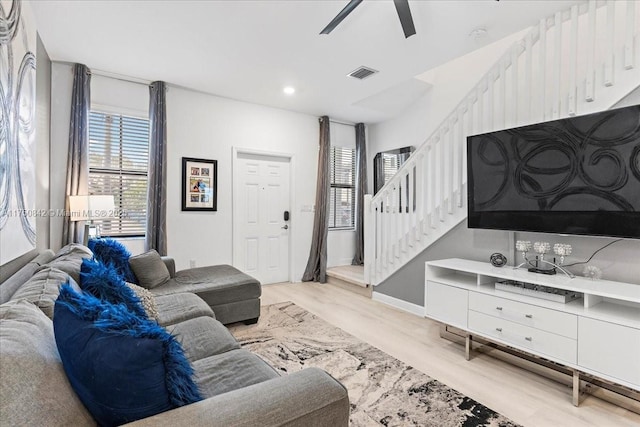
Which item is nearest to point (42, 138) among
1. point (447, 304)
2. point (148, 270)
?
point (148, 270)

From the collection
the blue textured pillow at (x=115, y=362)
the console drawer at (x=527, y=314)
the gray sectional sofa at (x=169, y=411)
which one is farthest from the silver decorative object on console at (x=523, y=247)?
the blue textured pillow at (x=115, y=362)

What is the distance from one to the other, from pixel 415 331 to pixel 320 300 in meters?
1.37

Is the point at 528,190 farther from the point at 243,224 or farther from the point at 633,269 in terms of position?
the point at 243,224

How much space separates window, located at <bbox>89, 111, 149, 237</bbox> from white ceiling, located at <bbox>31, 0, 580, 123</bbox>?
1.92 feet

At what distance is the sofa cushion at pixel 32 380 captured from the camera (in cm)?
74

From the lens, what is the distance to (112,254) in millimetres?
2699

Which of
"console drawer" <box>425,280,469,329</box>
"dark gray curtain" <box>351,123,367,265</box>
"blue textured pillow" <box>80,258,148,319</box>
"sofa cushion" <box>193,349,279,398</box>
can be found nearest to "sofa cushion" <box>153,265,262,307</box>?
"sofa cushion" <box>193,349,279,398</box>

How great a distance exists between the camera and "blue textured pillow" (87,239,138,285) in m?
2.66

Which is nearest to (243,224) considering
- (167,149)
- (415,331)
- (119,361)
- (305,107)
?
(167,149)

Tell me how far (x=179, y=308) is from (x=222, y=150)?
265 cm

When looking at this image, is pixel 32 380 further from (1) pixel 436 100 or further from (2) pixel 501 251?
(1) pixel 436 100

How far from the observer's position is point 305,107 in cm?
488

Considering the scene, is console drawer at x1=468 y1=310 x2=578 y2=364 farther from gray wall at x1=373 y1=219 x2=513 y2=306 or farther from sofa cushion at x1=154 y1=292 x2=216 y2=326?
sofa cushion at x1=154 y1=292 x2=216 y2=326

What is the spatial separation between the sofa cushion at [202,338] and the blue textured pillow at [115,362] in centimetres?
70
